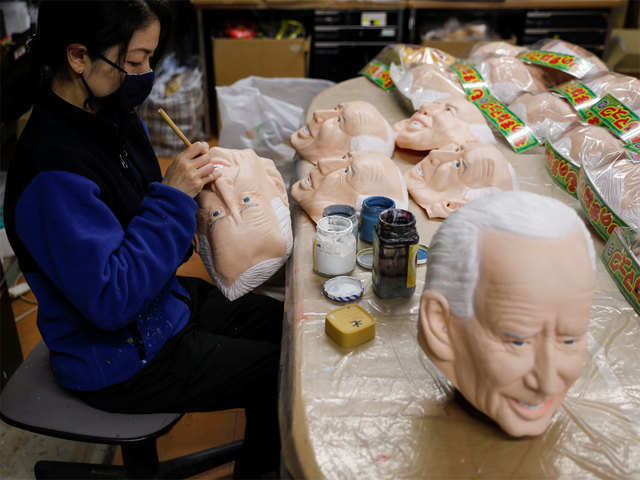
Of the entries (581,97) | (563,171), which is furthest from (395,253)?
(581,97)

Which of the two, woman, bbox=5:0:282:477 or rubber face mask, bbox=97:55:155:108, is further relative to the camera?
rubber face mask, bbox=97:55:155:108

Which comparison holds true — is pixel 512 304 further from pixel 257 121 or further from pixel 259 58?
pixel 259 58

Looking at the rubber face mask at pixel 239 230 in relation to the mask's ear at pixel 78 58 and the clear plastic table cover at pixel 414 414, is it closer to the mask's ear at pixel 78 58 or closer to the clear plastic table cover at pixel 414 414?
the clear plastic table cover at pixel 414 414

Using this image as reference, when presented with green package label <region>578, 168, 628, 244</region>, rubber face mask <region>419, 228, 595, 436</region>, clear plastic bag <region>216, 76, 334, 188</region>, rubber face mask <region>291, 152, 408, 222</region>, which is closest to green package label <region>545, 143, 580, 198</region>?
green package label <region>578, 168, 628, 244</region>

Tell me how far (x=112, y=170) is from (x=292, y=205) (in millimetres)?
919

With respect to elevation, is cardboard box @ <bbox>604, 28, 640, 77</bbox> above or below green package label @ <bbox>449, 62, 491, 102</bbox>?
below

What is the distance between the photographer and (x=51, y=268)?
4.25 feet

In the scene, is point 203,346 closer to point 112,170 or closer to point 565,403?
point 112,170

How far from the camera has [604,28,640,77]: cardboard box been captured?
4.62m

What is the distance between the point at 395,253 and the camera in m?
1.50

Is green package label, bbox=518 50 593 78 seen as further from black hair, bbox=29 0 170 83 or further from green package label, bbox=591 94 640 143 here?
black hair, bbox=29 0 170 83

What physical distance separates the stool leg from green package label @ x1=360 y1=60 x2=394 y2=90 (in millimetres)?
2418

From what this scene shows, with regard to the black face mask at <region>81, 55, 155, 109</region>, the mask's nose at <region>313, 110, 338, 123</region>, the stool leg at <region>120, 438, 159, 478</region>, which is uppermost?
the black face mask at <region>81, 55, 155, 109</region>

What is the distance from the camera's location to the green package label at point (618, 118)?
2.26m
